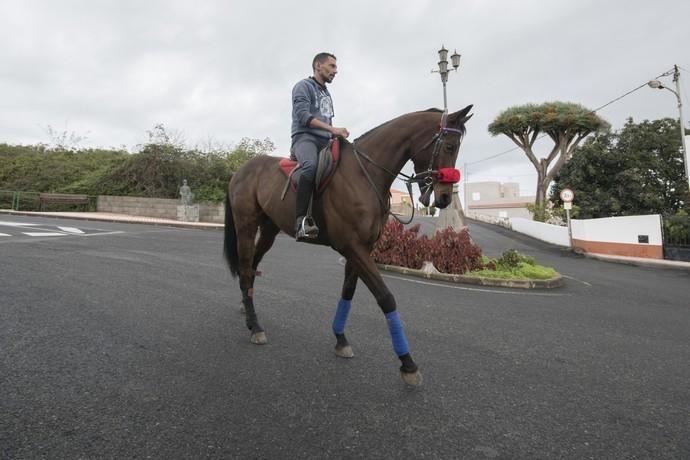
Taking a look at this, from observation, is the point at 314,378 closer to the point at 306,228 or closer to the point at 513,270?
the point at 306,228

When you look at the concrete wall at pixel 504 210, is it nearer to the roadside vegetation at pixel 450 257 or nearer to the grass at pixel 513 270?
the grass at pixel 513 270

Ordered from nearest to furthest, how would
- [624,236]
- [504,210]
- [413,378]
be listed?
[413,378] → [624,236] → [504,210]

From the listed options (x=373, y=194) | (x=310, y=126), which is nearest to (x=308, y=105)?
(x=310, y=126)

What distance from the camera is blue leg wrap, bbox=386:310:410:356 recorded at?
108 inches

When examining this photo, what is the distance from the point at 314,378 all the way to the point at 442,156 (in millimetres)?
2039

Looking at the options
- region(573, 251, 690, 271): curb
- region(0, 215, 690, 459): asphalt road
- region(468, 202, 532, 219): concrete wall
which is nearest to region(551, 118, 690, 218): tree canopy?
region(573, 251, 690, 271): curb

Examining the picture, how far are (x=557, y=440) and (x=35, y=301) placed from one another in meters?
5.33

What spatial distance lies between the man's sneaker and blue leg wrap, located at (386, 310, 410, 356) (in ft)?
3.21

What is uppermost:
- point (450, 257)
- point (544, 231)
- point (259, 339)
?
point (544, 231)

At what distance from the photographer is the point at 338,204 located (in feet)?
10.3

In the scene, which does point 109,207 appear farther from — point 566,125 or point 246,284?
point 566,125

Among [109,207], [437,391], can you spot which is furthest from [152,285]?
[109,207]

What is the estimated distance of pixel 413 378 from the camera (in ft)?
8.75

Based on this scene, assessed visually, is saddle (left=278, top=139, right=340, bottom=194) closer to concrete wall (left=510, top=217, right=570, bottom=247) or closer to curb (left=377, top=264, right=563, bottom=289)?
curb (left=377, top=264, right=563, bottom=289)
